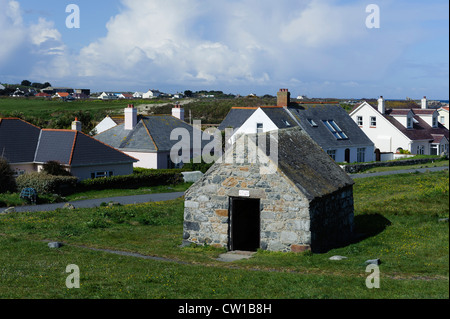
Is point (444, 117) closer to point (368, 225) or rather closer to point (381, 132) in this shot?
point (381, 132)

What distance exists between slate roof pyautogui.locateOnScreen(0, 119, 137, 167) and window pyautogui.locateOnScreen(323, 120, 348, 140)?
75.4 feet

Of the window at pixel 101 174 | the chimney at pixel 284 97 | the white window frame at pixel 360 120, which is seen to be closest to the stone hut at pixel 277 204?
the window at pixel 101 174

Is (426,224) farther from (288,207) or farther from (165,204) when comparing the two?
(165,204)

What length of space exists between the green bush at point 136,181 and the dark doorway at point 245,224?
22.1m

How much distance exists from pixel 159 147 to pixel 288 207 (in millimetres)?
35247

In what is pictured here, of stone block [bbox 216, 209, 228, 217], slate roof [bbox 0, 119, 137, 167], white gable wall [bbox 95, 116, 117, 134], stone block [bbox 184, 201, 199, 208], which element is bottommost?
stone block [bbox 216, 209, 228, 217]

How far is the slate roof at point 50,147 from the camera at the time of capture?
4356cm

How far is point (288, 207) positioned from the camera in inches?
717

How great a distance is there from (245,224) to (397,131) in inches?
1852

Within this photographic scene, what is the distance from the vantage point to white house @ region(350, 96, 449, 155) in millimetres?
64125

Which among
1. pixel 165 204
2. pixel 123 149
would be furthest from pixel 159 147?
A: pixel 165 204

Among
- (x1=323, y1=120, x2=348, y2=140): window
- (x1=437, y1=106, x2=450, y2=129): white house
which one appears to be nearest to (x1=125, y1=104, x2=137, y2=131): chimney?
(x1=323, y1=120, x2=348, y2=140): window

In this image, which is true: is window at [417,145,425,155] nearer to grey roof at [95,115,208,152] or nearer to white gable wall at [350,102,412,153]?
white gable wall at [350,102,412,153]

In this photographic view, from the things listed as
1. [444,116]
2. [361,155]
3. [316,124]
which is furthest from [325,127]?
[444,116]
